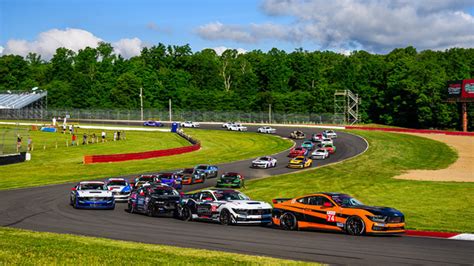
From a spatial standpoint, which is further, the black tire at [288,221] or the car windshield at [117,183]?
the car windshield at [117,183]

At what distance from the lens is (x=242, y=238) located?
21.8m

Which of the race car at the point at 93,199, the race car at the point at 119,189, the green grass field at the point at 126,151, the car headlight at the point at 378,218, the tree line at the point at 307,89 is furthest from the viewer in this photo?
the tree line at the point at 307,89

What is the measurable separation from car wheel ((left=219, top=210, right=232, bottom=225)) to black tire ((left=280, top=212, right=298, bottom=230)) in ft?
8.19

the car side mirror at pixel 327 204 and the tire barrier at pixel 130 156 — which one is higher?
the car side mirror at pixel 327 204

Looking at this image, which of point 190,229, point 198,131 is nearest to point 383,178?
point 190,229

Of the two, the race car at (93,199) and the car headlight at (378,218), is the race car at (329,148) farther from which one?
the car headlight at (378,218)

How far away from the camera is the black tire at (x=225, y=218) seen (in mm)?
26281

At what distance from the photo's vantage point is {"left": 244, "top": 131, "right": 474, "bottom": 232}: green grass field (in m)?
32.1

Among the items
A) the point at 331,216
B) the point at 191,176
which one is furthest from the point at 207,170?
the point at 331,216

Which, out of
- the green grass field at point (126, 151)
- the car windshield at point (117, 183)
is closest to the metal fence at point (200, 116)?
the green grass field at point (126, 151)

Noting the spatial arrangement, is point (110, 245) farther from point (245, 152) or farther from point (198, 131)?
point (198, 131)

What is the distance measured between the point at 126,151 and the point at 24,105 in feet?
198

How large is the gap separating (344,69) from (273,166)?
118567 millimetres

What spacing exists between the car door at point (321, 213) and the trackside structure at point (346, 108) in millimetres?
113216
